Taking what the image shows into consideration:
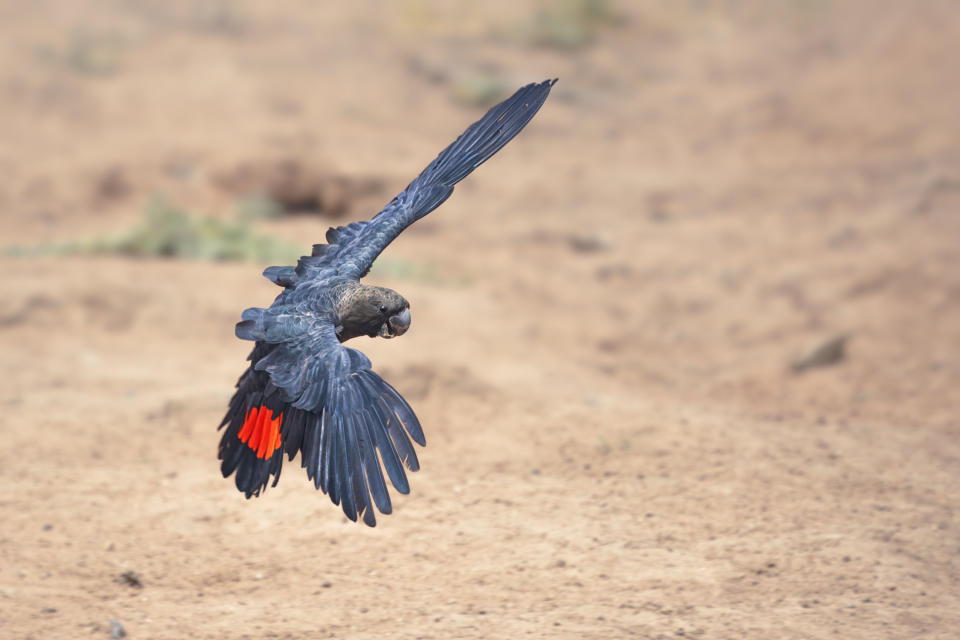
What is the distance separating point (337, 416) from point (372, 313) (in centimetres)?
68

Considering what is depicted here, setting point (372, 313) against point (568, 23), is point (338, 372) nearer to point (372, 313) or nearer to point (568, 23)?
point (372, 313)

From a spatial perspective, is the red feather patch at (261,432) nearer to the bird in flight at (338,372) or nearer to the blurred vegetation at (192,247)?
the bird in flight at (338,372)

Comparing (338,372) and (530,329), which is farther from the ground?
(530,329)

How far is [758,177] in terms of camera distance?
434 inches

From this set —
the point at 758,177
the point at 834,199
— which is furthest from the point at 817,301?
the point at 758,177

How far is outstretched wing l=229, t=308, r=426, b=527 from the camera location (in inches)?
109

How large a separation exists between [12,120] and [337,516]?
10.1m

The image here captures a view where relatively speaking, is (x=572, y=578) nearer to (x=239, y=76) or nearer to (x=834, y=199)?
(x=834, y=199)

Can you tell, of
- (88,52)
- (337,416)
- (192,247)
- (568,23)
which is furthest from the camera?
(568,23)

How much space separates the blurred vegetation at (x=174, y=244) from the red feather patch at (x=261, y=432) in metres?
4.91

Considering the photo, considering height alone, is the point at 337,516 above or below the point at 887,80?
below

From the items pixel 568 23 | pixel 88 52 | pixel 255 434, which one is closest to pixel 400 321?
pixel 255 434

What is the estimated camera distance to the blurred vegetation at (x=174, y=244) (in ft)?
26.8

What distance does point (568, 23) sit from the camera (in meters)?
15.8
